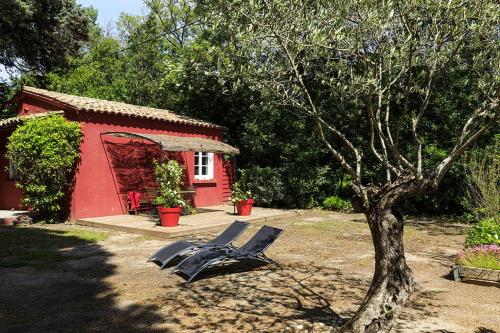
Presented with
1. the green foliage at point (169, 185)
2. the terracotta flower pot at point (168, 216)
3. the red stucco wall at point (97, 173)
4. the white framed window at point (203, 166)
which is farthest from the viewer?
the white framed window at point (203, 166)

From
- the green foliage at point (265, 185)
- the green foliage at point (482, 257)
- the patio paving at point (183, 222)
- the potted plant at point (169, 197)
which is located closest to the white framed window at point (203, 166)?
the green foliage at point (265, 185)

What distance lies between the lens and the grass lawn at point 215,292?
15.6 ft

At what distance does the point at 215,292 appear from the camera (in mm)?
6000

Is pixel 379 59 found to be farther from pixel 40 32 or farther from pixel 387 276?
pixel 40 32

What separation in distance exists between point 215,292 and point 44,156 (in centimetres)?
835

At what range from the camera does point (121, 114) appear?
45.4 ft

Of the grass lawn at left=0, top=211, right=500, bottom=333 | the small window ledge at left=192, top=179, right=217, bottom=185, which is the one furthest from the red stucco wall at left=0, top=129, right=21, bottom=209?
the small window ledge at left=192, top=179, right=217, bottom=185

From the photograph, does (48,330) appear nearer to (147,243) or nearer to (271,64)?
(271,64)

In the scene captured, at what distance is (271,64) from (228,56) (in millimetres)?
565

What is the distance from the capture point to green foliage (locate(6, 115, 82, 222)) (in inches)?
475

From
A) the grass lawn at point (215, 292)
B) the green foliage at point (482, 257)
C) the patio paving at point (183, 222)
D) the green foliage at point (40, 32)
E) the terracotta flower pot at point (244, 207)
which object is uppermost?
the green foliage at point (40, 32)

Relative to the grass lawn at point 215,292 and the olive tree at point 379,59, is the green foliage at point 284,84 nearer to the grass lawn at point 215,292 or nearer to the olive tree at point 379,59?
the olive tree at point 379,59

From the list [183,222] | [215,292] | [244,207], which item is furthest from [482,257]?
[244,207]

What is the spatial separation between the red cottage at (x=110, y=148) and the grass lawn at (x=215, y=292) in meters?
3.56
